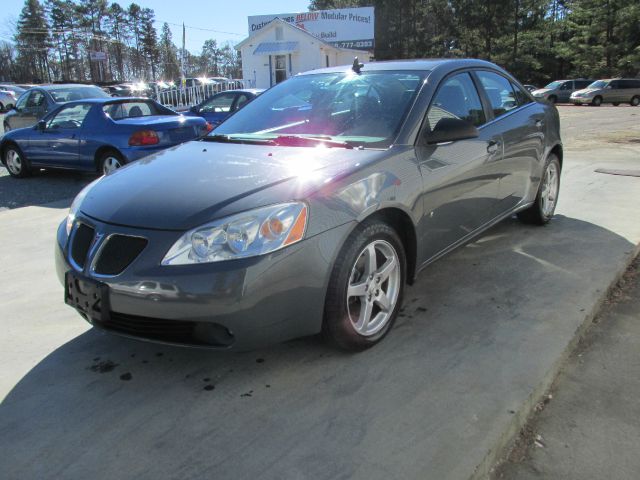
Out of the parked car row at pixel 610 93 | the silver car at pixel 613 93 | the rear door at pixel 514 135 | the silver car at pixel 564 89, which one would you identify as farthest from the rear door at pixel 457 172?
the silver car at pixel 564 89

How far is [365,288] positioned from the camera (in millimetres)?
2812

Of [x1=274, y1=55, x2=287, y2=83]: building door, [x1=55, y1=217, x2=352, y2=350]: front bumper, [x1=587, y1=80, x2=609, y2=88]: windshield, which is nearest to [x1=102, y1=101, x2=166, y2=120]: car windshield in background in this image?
[x1=55, y1=217, x2=352, y2=350]: front bumper

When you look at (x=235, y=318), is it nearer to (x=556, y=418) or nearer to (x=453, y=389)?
(x=453, y=389)

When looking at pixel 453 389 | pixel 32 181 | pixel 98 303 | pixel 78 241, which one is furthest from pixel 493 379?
pixel 32 181

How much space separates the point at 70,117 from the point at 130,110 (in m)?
0.95

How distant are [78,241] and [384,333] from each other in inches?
65.4

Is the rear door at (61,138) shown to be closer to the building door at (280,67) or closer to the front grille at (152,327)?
the front grille at (152,327)

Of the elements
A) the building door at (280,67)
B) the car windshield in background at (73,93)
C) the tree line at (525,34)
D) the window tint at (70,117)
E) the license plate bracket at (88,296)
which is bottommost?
the license plate bracket at (88,296)

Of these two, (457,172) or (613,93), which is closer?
(457,172)

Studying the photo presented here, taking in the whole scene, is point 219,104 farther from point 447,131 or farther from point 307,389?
point 307,389

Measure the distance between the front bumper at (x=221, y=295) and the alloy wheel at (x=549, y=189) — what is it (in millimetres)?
3024

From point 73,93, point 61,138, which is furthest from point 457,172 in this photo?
point 73,93

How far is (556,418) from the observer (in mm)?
2393

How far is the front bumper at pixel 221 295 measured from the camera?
231cm
